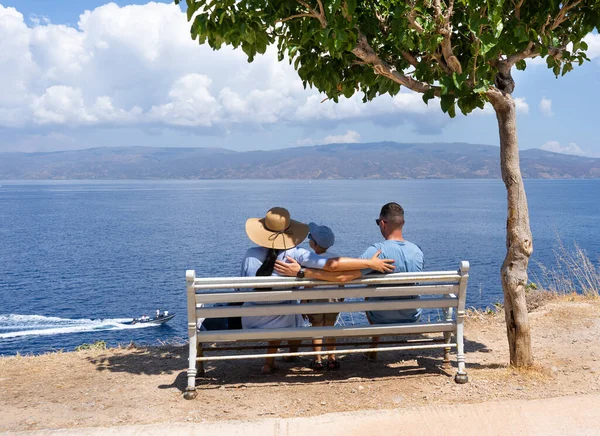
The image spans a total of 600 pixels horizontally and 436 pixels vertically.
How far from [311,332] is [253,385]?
778 mm

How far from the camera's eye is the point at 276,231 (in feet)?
19.2

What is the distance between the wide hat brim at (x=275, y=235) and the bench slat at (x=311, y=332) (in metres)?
0.78

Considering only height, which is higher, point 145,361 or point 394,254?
point 394,254

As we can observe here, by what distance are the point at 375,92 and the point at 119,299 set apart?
35.8 m

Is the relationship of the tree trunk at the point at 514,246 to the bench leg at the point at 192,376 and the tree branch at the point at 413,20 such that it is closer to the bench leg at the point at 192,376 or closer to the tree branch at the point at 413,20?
the tree branch at the point at 413,20

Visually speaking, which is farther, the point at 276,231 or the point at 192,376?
the point at 276,231

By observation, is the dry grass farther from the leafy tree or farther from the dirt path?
the leafy tree

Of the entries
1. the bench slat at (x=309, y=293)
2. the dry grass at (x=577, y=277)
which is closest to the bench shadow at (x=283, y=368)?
the bench slat at (x=309, y=293)

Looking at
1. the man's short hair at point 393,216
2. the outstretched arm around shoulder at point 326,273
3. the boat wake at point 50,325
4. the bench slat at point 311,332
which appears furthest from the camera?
the boat wake at point 50,325

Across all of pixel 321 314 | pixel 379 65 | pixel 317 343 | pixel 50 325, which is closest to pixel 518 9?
pixel 379 65

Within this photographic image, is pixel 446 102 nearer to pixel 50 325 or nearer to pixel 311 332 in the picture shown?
pixel 311 332

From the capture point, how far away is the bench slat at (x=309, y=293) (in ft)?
17.6

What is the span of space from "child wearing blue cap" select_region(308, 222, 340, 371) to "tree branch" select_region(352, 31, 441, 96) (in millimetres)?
1689

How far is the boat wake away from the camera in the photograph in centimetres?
3164
